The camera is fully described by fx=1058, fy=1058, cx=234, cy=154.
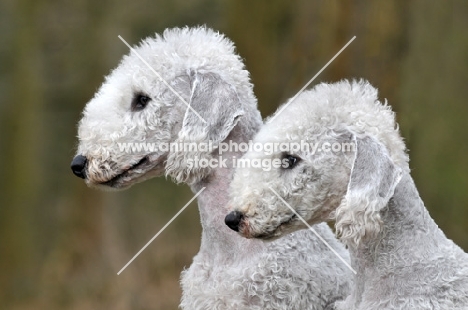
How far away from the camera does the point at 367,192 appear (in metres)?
4.77

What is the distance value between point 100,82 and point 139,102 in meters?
5.65

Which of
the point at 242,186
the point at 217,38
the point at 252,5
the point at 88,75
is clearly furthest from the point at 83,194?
the point at 242,186

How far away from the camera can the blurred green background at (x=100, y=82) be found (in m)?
8.27

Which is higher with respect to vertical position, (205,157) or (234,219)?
(205,157)

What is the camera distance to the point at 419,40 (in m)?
8.38

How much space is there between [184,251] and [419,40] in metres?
3.68

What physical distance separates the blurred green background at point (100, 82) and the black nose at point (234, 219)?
337 centimetres

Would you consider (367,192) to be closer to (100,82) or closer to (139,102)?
(139,102)

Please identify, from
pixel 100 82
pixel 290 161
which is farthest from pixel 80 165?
pixel 100 82

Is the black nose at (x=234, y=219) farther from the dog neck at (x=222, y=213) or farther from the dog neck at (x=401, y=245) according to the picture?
the dog neck at (x=401, y=245)

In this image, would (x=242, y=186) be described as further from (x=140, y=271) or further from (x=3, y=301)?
(x=3, y=301)

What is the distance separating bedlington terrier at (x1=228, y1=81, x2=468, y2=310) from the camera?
4871mm

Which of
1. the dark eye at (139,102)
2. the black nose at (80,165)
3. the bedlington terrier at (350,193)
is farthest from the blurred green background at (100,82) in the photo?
the bedlington terrier at (350,193)

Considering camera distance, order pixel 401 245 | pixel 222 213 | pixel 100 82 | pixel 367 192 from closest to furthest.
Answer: pixel 367 192
pixel 401 245
pixel 222 213
pixel 100 82
